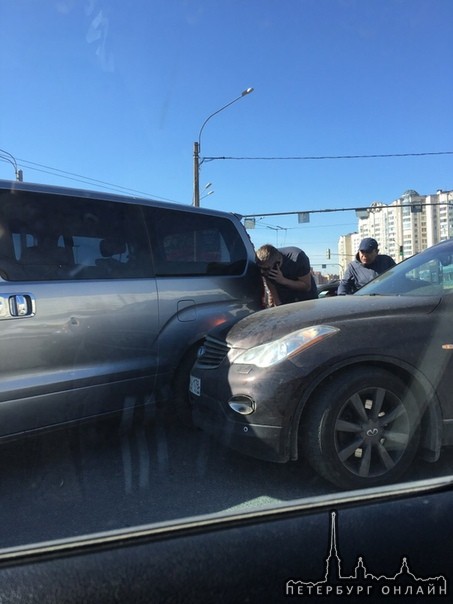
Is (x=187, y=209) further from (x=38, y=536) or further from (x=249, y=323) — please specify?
(x=38, y=536)

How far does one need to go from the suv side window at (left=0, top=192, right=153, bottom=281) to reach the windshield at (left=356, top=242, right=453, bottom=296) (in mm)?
2009

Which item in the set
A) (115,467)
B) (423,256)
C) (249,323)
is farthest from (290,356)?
(423,256)

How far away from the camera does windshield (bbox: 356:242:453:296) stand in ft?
12.5

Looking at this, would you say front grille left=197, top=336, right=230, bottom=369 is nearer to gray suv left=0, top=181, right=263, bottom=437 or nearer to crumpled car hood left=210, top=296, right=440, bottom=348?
crumpled car hood left=210, top=296, right=440, bottom=348

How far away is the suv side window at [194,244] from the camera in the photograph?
4223 millimetres

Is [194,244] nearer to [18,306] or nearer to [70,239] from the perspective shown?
[70,239]

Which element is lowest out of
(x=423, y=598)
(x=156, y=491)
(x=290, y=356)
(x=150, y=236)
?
(x=156, y=491)

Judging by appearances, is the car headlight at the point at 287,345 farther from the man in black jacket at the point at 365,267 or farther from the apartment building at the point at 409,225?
the apartment building at the point at 409,225

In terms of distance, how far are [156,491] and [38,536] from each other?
772 mm

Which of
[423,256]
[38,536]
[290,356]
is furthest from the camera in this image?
[423,256]

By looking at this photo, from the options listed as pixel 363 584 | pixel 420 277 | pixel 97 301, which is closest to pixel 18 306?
pixel 97 301

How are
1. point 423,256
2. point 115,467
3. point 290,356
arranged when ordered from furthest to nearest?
point 423,256 < point 115,467 < point 290,356

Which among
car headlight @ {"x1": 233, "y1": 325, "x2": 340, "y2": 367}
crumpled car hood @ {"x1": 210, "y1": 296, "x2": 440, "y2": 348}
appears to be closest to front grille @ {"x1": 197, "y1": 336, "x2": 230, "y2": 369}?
crumpled car hood @ {"x1": 210, "y1": 296, "x2": 440, "y2": 348}

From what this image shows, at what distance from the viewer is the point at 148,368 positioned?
3922mm
